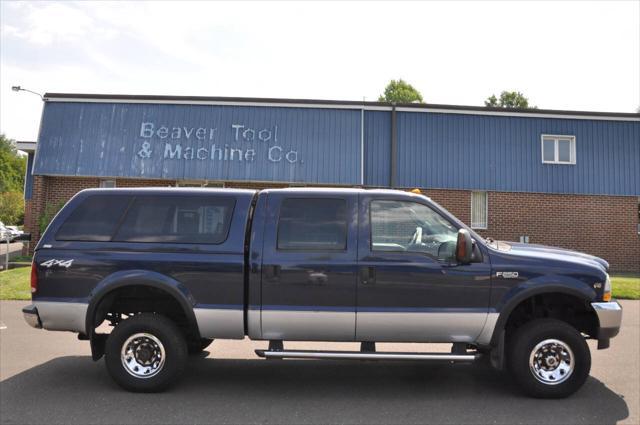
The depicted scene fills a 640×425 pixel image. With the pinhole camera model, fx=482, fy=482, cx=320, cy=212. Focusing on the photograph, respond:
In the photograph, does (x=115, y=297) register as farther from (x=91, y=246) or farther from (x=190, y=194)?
(x=190, y=194)

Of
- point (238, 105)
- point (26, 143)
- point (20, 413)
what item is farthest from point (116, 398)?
point (26, 143)

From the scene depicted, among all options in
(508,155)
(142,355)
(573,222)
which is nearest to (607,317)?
(142,355)

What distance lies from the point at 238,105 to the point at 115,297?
12.3 metres

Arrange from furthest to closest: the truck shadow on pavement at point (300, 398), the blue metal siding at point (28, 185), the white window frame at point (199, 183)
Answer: the blue metal siding at point (28, 185)
the white window frame at point (199, 183)
the truck shadow on pavement at point (300, 398)

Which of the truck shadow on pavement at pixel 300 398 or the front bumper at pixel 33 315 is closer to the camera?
the truck shadow on pavement at pixel 300 398

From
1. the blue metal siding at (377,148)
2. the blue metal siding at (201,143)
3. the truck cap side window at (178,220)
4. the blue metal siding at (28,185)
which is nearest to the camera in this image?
the truck cap side window at (178,220)

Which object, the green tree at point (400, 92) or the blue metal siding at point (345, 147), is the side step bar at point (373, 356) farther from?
the green tree at point (400, 92)

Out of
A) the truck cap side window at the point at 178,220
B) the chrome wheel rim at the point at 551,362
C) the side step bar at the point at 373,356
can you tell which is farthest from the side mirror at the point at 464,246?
the truck cap side window at the point at 178,220

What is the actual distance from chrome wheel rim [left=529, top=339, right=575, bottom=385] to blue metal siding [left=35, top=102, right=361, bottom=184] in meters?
11.6

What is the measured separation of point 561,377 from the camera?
471cm

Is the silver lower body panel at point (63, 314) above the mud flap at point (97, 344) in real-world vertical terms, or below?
above

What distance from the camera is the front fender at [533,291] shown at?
4637 millimetres

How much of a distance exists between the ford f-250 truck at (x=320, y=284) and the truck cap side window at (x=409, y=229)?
0.03 feet

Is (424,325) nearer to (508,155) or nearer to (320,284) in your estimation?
(320,284)
